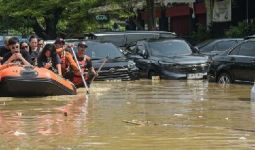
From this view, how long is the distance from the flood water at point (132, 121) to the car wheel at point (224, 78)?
2418 millimetres

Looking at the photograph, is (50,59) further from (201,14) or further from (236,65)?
(201,14)

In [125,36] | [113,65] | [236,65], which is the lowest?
[113,65]

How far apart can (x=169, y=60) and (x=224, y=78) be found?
2.97m

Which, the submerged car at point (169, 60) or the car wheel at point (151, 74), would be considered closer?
the submerged car at point (169, 60)

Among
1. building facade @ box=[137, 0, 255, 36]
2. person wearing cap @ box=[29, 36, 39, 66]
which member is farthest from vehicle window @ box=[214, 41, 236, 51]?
person wearing cap @ box=[29, 36, 39, 66]

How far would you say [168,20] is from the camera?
166ft

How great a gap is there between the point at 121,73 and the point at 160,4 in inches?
709

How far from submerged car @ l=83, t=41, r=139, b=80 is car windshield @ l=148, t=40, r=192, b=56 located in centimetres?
170

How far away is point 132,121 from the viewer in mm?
10305

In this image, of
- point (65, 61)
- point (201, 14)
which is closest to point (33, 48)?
point (65, 61)

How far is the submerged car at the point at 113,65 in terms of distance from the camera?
2030 cm

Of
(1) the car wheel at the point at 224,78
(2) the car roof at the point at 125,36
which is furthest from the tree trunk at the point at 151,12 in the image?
(1) the car wheel at the point at 224,78

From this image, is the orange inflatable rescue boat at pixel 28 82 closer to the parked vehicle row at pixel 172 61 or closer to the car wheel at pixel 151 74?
the parked vehicle row at pixel 172 61

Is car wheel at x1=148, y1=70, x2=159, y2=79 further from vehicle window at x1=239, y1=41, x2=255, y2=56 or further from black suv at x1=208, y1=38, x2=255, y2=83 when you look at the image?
vehicle window at x1=239, y1=41, x2=255, y2=56
